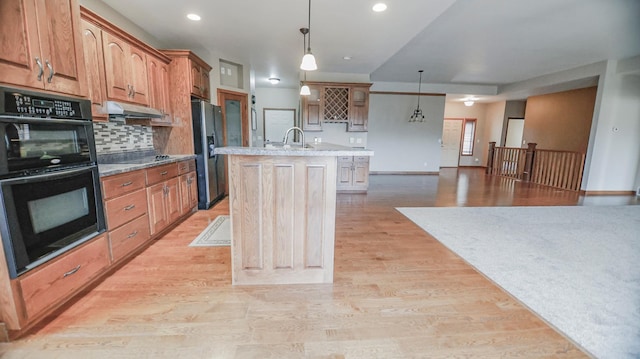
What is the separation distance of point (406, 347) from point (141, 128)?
401 centimetres

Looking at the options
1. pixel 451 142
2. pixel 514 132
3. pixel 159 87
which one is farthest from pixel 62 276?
pixel 514 132

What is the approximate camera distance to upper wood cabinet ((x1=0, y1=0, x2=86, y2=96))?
1492 mm

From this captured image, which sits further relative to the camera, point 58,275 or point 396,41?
point 396,41

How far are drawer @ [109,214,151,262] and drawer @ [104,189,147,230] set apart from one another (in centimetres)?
6

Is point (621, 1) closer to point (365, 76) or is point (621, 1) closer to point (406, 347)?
point (365, 76)

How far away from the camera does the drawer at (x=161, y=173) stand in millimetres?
2875

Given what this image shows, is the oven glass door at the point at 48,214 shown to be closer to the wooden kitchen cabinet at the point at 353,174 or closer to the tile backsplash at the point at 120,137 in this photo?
the tile backsplash at the point at 120,137

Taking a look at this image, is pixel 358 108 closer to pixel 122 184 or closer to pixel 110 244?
pixel 122 184

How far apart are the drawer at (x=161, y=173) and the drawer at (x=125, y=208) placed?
0.61 ft

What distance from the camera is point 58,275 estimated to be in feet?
5.75

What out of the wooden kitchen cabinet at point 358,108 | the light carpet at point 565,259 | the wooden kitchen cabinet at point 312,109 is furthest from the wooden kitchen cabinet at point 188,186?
the wooden kitchen cabinet at point 358,108

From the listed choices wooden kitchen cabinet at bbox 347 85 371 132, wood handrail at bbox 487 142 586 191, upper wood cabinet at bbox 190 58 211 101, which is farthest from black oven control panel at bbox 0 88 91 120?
wood handrail at bbox 487 142 586 191

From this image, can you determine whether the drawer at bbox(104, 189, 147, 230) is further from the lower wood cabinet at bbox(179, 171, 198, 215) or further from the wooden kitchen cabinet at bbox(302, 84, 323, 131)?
the wooden kitchen cabinet at bbox(302, 84, 323, 131)

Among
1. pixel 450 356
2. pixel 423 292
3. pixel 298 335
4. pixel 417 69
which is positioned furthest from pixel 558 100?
pixel 298 335
